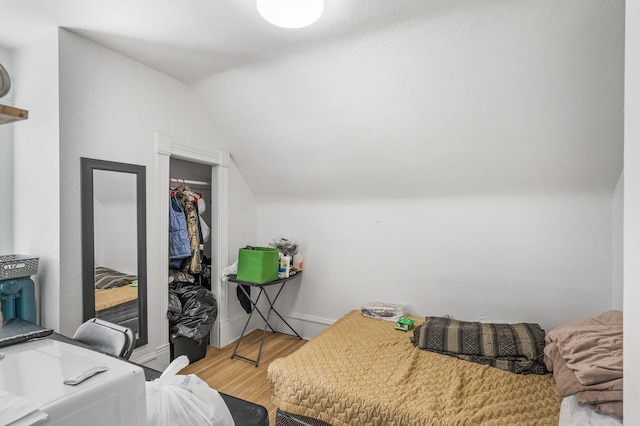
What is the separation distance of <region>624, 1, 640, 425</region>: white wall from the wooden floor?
2.01 metres

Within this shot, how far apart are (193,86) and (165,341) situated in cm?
211

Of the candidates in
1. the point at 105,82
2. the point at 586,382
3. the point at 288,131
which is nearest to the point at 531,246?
the point at 586,382

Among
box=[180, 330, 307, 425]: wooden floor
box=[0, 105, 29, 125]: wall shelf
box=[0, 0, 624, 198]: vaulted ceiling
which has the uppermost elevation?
box=[0, 0, 624, 198]: vaulted ceiling

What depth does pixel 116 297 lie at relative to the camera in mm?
2363

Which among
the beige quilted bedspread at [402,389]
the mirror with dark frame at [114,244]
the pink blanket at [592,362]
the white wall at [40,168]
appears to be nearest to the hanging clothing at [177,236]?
the mirror with dark frame at [114,244]

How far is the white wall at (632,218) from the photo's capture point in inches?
29.9

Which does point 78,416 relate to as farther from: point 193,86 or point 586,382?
point 193,86

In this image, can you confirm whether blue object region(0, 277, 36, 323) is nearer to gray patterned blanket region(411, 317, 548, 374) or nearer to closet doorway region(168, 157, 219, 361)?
closet doorway region(168, 157, 219, 361)

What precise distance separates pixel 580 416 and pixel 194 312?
8.61ft

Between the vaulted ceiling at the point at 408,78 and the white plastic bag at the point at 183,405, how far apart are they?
1.72 meters

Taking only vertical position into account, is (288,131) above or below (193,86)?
below

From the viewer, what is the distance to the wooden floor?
2.49 metres

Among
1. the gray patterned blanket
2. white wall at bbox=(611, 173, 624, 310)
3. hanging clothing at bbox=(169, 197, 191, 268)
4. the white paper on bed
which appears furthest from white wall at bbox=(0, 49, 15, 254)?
white wall at bbox=(611, 173, 624, 310)

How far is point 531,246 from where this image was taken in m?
2.61
